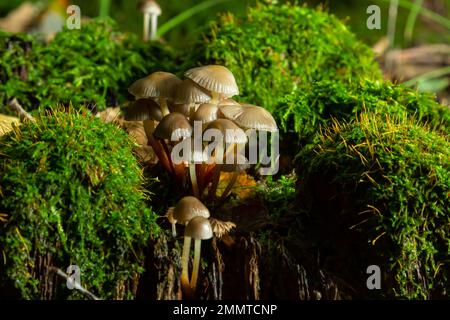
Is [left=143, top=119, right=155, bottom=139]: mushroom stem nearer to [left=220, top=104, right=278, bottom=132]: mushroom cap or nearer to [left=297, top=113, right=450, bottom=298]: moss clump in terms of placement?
[left=220, top=104, right=278, bottom=132]: mushroom cap

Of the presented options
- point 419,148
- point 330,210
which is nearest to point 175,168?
point 330,210

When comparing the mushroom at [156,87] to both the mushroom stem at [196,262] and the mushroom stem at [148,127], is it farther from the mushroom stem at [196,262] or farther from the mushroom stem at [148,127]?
the mushroom stem at [196,262]

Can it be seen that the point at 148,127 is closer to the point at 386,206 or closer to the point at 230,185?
the point at 230,185

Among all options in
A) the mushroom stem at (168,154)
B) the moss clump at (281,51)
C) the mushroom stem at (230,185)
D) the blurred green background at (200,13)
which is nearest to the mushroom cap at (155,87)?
the mushroom stem at (168,154)

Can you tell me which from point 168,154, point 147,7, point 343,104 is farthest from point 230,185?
point 147,7
